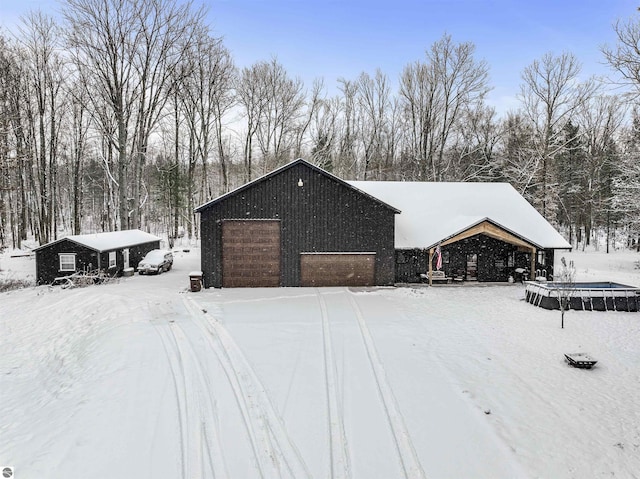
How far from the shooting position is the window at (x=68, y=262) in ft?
62.6

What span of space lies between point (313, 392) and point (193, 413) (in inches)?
90.6

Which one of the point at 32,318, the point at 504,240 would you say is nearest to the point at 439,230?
the point at 504,240

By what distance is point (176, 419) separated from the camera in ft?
22.1

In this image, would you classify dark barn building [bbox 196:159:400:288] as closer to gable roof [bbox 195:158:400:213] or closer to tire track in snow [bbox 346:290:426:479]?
gable roof [bbox 195:158:400:213]

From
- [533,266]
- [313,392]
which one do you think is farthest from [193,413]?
[533,266]

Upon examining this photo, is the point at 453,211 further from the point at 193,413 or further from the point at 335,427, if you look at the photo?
the point at 193,413

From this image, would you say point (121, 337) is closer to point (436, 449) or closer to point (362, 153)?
point (436, 449)

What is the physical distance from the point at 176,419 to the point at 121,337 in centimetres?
500

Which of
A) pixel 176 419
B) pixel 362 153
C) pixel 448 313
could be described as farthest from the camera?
pixel 362 153

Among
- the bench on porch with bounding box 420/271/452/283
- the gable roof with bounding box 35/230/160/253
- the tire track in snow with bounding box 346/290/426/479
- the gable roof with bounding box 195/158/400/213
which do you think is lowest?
the tire track in snow with bounding box 346/290/426/479

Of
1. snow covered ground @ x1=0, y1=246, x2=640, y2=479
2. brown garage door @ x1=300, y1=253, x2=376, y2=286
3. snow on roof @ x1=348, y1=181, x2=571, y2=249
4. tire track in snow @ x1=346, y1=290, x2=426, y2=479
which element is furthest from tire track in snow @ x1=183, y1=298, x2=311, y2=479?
snow on roof @ x1=348, y1=181, x2=571, y2=249

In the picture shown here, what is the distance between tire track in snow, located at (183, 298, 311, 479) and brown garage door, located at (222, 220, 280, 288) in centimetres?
711

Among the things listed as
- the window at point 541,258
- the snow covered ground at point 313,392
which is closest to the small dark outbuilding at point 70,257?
the snow covered ground at point 313,392

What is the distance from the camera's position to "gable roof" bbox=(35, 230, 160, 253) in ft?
62.7
